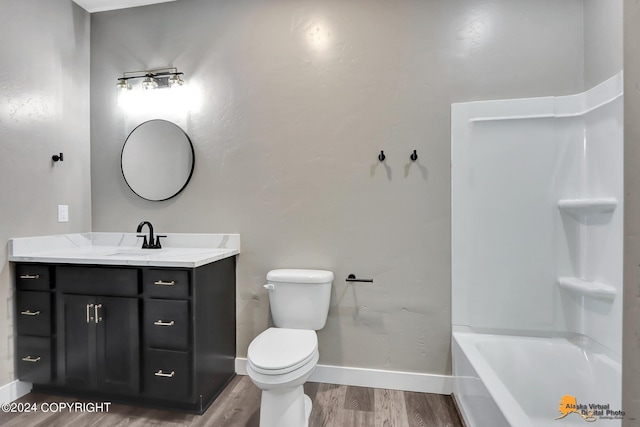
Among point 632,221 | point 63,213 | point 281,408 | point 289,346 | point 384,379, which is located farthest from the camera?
point 63,213

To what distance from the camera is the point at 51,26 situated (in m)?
2.19

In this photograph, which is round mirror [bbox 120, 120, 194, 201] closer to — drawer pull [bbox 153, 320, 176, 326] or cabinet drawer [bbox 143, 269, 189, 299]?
cabinet drawer [bbox 143, 269, 189, 299]

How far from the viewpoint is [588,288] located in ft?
5.55

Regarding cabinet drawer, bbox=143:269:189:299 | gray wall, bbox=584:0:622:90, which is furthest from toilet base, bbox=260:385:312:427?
gray wall, bbox=584:0:622:90

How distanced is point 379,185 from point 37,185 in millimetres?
2261

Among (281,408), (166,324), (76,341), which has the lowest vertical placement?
(281,408)

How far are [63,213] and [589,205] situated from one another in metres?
3.32

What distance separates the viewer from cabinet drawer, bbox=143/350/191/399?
1.75 m

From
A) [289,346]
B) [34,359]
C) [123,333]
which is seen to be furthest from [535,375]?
[34,359]

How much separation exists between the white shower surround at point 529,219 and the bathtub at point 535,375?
4 cm

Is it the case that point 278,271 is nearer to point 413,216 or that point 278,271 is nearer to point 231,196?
point 231,196

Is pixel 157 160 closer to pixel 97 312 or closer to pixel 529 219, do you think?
pixel 97 312

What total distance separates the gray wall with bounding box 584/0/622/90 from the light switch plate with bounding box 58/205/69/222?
3451 mm

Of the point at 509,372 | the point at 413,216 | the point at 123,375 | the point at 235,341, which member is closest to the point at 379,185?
the point at 413,216
